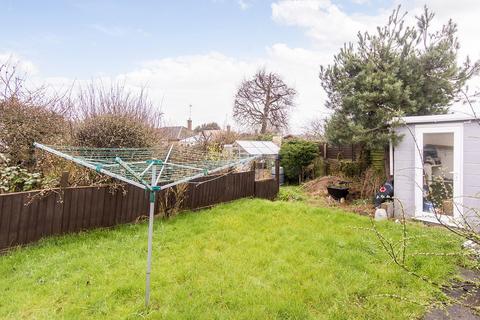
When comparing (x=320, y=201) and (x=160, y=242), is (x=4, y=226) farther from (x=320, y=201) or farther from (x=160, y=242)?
(x=320, y=201)

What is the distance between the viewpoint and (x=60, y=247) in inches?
167

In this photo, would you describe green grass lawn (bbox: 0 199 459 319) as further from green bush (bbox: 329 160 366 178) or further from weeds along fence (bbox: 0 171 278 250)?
green bush (bbox: 329 160 366 178)

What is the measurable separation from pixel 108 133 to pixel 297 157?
810 centimetres

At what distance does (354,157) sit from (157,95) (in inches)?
301

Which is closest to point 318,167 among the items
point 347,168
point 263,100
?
point 347,168

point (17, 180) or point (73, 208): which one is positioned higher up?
point (17, 180)

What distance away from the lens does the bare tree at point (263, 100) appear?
23.8 meters

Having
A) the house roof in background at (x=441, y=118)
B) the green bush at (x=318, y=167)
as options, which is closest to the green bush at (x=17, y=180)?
the house roof in background at (x=441, y=118)

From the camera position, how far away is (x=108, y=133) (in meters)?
5.80

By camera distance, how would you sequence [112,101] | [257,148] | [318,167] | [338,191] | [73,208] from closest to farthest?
1. [73,208]
2. [112,101]
3. [338,191]
4. [318,167]
5. [257,148]

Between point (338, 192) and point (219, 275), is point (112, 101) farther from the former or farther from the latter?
point (338, 192)

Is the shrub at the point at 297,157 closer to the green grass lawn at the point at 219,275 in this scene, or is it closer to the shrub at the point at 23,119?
the green grass lawn at the point at 219,275

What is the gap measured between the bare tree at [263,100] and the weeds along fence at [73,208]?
17.5m

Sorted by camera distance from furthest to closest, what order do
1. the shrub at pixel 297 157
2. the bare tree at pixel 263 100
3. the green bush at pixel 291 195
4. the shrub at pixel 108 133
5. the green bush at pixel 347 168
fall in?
the bare tree at pixel 263 100
the shrub at pixel 297 157
the green bush at pixel 347 168
the green bush at pixel 291 195
the shrub at pixel 108 133
